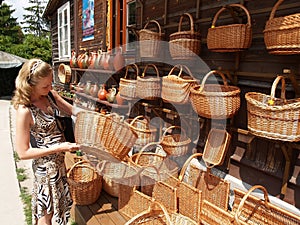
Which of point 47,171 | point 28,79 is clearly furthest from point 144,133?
point 28,79

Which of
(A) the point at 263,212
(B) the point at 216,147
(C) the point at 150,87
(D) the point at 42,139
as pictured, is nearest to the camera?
(D) the point at 42,139

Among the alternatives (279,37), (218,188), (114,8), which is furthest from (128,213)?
(114,8)

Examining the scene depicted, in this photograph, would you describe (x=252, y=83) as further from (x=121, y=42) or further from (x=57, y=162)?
(x=121, y=42)

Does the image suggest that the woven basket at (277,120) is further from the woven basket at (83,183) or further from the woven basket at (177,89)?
the woven basket at (83,183)

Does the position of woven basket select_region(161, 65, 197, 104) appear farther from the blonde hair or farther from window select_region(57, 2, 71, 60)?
window select_region(57, 2, 71, 60)

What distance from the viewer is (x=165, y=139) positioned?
290 cm

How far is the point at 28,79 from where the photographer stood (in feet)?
5.64

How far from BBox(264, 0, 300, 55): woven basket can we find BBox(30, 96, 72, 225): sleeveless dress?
5.09ft

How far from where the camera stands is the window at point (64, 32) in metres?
7.78

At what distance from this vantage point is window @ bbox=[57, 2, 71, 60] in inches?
306

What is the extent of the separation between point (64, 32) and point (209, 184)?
737 cm

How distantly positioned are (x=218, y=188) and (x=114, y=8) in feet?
12.3

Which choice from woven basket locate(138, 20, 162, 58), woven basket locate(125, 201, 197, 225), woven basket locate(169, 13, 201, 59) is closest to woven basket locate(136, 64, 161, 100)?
woven basket locate(138, 20, 162, 58)

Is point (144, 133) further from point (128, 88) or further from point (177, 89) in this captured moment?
point (177, 89)
